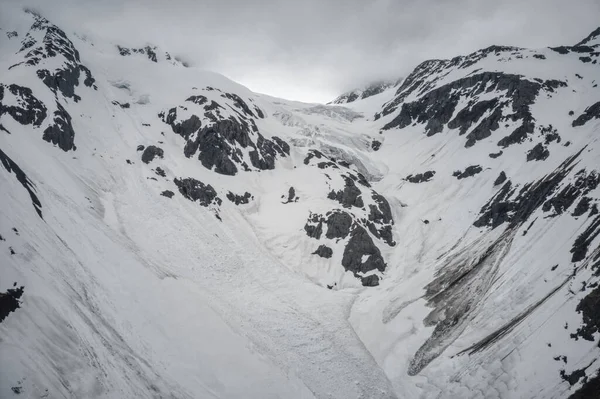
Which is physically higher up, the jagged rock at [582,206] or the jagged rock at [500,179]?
the jagged rock at [500,179]

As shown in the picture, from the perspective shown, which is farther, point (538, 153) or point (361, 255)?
point (538, 153)

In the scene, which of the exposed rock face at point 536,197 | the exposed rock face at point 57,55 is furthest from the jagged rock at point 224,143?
the exposed rock face at point 536,197

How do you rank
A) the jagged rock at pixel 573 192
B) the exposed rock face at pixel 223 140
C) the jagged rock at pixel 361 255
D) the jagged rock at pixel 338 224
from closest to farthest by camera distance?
the jagged rock at pixel 573 192 < the jagged rock at pixel 361 255 < the jagged rock at pixel 338 224 < the exposed rock face at pixel 223 140

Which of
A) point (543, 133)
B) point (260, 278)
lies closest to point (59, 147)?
point (260, 278)

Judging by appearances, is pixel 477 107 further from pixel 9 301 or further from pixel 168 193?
pixel 9 301

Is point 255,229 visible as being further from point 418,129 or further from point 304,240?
point 418,129

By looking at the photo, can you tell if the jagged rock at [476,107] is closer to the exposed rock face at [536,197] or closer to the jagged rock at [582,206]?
the exposed rock face at [536,197]

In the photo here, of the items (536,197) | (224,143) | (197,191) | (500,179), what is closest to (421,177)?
(500,179)
